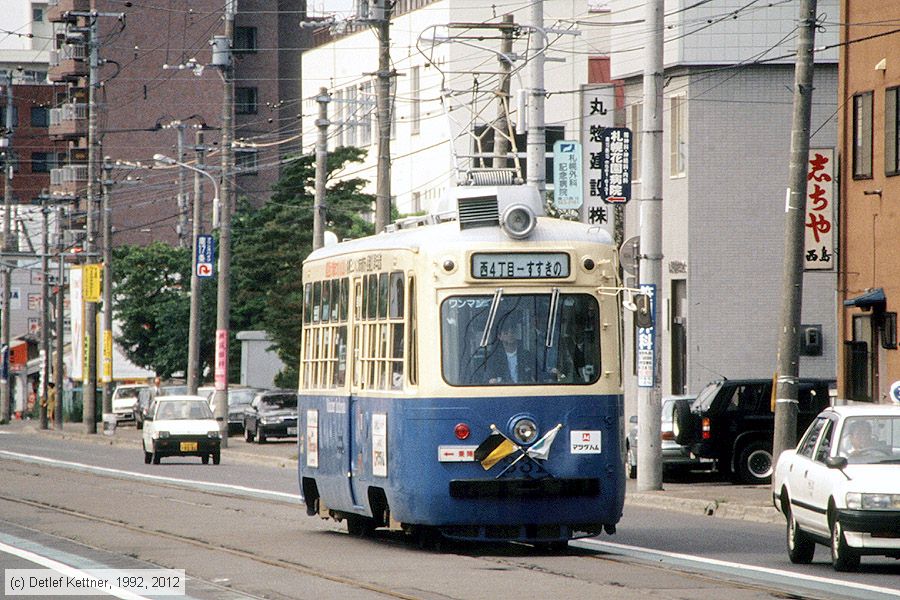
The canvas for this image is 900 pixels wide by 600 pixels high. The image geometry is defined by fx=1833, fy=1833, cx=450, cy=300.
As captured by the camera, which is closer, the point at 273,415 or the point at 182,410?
the point at 182,410

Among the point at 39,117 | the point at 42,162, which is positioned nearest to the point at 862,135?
the point at 42,162

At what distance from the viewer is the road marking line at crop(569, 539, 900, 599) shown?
46.6ft

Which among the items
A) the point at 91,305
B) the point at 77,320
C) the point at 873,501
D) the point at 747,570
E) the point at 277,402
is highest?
the point at 91,305

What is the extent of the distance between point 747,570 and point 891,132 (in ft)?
54.1

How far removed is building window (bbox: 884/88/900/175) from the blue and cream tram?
46.6ft

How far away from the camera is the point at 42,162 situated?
129m

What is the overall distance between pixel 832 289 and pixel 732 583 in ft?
90.1

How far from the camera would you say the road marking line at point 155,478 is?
95.4 feet

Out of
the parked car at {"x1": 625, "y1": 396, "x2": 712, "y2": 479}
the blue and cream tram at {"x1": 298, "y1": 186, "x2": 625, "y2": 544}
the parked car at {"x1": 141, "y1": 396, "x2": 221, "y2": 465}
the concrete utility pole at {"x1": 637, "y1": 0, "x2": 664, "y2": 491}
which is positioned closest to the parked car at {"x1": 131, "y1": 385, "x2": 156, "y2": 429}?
the parked car at {"x1": 141, "y1": 396, "x2": 221, "y2": 465}

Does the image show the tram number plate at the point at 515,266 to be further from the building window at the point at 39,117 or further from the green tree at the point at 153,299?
the building window at the point at 39,117

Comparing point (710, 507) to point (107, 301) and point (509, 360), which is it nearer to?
point (509, 360)

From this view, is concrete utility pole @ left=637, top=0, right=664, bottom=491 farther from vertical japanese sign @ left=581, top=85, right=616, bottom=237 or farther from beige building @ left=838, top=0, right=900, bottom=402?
beige building @ left=838, top=0, right=900, bottom=402

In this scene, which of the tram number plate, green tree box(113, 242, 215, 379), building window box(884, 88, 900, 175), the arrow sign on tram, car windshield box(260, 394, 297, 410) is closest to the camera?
the tram number plate

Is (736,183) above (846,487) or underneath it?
above
